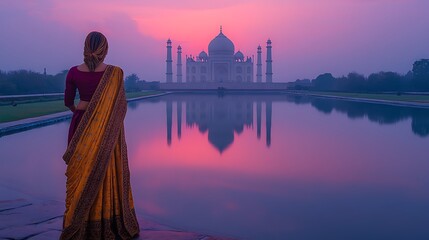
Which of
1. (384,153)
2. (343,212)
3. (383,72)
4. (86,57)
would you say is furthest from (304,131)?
(383,72)

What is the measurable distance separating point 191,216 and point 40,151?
168 inches

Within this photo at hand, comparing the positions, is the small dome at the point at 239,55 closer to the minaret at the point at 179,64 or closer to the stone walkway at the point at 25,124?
Answer: the minaret at the point at 179,64

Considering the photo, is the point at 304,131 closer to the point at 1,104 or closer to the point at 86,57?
the point at 86,57

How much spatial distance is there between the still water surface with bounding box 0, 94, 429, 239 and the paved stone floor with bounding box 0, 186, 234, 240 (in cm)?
43

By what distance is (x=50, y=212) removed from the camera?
350 centimetres

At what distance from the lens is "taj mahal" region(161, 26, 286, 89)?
5469 cm

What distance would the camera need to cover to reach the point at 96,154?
2.76 meters

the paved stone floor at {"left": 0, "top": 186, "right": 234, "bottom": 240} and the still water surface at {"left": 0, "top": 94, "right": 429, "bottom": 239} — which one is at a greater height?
the paved stone floor at {"left": 0, "top": 186, "right": 234, "bottom": 240}

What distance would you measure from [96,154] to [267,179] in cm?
291

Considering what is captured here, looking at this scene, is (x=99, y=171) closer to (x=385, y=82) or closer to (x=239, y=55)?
(x=385, y=82)

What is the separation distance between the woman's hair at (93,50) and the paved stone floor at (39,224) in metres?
1.10

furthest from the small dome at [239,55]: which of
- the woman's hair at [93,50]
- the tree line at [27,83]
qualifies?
the woman's hair at [93,50]

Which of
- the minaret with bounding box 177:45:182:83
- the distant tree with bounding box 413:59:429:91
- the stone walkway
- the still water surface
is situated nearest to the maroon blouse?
the still water surface

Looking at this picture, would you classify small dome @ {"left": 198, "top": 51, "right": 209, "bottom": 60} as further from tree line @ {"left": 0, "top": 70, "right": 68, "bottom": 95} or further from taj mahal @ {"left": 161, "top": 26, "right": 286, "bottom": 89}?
tree line @ {"left": 0, "top": 70, "right": 68, "bottom": 95}
